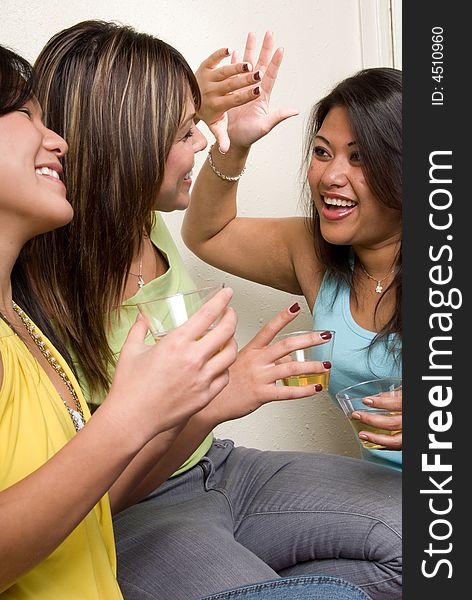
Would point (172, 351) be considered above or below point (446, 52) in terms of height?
below

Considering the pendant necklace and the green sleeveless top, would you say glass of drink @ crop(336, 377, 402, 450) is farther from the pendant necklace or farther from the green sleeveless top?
the pendant necklace

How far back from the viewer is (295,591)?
1156 mm

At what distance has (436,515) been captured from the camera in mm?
1381

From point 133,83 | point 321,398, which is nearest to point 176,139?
point 133,83

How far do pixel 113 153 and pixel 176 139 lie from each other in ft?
0.48

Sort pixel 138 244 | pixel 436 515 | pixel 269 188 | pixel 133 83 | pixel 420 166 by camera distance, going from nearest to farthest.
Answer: pixel 436 515 < pixel 420 166 < pixel 133 83 < pixel 138 244 < pixel 269 188

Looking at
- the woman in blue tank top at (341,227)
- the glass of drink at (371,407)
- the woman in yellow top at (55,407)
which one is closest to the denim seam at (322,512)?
the glass of drink at (371,407)

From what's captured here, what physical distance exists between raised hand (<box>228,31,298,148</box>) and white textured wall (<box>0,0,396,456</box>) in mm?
316

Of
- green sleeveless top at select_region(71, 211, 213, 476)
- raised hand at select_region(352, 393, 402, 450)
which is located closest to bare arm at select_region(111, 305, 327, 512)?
raised hand at select_region(352, 393, 402, 450)

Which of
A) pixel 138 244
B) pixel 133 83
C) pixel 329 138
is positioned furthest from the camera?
pixel 329 138

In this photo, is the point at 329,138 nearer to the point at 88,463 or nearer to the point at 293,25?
the point at 293,25

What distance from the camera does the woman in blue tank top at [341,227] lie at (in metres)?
1.83

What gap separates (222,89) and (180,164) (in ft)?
0.86

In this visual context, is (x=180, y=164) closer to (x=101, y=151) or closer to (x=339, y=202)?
(x=101, y=151)
